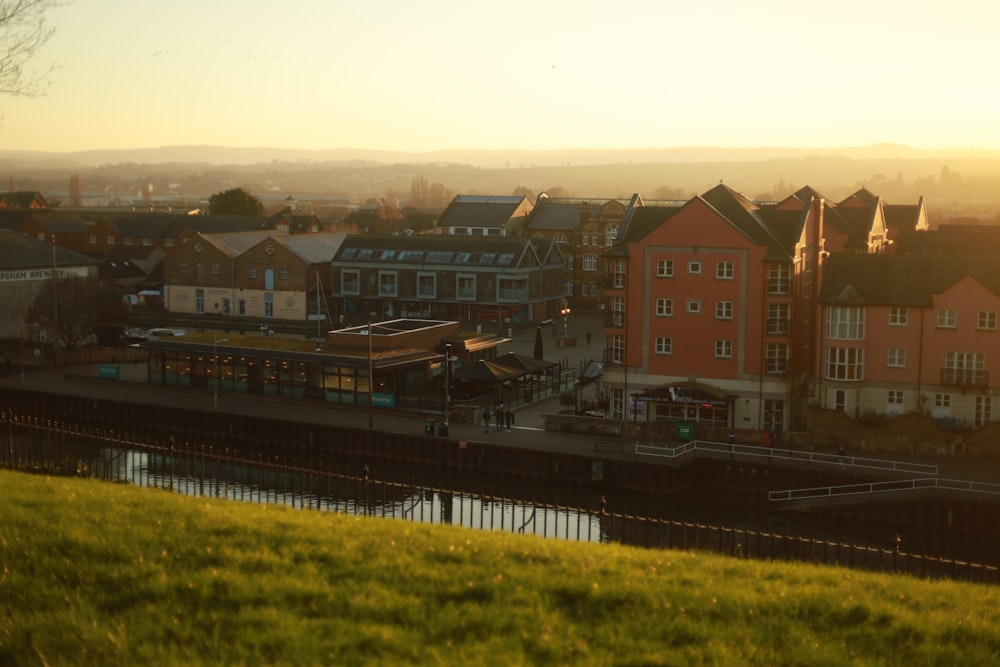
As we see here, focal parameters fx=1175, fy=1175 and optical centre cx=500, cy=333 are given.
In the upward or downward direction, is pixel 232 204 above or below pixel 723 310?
above

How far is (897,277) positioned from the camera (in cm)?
4450

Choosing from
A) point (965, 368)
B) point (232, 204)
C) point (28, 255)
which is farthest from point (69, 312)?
point (232, 204)

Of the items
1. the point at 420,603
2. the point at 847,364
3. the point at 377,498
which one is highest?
the point at 420,603

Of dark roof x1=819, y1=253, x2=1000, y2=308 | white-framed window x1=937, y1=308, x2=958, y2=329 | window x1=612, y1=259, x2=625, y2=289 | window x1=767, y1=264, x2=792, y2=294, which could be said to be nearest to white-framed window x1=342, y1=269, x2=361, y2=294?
window x1=612, y1=259, x2=625, y2=289

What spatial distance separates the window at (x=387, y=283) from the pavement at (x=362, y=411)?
14.3m

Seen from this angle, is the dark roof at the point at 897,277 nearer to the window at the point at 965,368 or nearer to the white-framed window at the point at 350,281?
the window at the point at 965,368

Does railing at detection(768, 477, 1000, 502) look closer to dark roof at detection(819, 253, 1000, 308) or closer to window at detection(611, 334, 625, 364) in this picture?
dark roof at detection(819, 253, 1000, 308)

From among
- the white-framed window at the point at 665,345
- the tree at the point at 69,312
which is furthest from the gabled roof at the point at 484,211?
the white-framed window at the point at 665,345

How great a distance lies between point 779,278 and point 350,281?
4011cm

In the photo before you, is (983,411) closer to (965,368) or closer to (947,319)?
(965,368)

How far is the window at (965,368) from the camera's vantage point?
139 ft

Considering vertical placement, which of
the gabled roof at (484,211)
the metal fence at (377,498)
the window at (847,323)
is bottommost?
the metal fence at (377,498)

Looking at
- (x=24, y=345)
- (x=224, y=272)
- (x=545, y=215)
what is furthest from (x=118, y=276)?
(x=545, y=215)

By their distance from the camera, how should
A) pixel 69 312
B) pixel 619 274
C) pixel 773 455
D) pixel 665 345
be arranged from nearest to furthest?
pixel 773 455 → pixel 665 345 → pixel 619 274 → pixel 69 312
